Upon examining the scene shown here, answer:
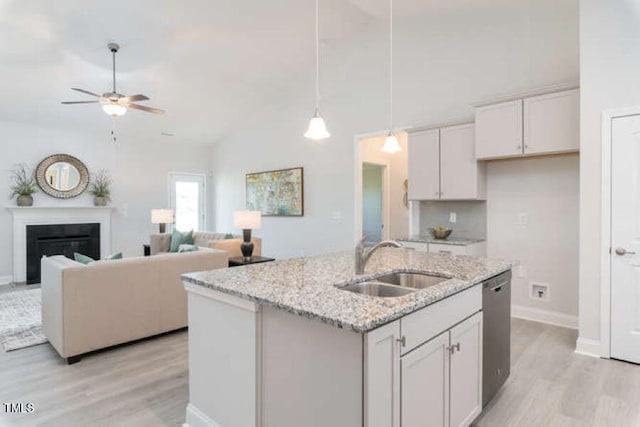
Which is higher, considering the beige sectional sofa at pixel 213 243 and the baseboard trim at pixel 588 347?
the beige sectional sofa at pixel 213 243

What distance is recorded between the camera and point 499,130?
3688 mm

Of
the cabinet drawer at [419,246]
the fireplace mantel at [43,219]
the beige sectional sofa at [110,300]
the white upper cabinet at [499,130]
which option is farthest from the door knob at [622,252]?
the fireplace mantel at [43,219]

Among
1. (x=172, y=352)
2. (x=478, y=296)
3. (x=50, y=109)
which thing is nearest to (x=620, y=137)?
(x=478, y=296)

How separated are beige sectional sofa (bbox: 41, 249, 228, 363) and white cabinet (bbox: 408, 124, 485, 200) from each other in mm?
2766

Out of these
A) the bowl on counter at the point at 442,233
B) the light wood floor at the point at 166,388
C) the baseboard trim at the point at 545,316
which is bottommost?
the light wood floor at the point at 166,388

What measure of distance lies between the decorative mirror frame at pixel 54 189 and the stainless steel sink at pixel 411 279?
6.38 meters

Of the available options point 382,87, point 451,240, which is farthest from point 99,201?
point 451,240

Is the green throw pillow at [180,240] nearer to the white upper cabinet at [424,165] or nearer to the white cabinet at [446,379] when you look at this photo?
the white upper cabinet at [424,165]

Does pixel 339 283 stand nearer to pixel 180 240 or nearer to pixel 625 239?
pixel 625 239

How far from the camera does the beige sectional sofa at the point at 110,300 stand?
2885mm

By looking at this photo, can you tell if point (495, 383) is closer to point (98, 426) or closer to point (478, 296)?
point (478, 296)

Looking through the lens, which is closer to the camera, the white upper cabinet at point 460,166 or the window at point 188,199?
the white upper cabinet at point 460,166

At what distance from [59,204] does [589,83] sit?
754 cm

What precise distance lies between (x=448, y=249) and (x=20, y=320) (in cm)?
471
